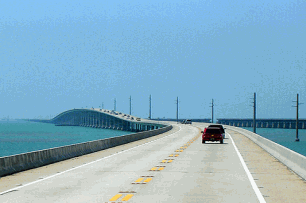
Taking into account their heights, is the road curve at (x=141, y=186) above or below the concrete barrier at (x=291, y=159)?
below

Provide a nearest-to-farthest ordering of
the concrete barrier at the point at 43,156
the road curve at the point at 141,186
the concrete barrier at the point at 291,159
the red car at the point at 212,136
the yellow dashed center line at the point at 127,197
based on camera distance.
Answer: the yellow dashed center line at the point at 127,197 < the road curve at the point at 141,186 < the concrete barrier at the point at 291,159 < the concrete barrier at the point at 43,156 < the red car at the point at 212,136

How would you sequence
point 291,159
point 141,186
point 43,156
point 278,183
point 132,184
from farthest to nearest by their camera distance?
point 43,156, point 291,159, point 278,183, point 132,184, point 141,186

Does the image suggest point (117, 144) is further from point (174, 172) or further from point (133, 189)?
point (133, 189)

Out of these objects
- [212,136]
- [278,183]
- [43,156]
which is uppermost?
[212,136]

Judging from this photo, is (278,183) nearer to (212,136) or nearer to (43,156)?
(43,156)

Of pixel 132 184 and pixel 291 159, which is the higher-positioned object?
pixel 291 159

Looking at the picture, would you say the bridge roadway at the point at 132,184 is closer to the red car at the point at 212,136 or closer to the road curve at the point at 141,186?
the road curve at the point at 141,186

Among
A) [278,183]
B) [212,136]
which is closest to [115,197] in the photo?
[278,183]

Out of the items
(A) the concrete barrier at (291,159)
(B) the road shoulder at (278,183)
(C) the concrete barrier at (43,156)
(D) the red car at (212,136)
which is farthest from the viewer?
(D) the red car at (212,136)

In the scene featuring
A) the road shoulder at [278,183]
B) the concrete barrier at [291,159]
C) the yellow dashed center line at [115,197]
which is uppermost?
the concrete barrier at [291,159]

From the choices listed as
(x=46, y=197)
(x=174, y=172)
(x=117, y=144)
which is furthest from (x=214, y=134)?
(x=46, y=197)

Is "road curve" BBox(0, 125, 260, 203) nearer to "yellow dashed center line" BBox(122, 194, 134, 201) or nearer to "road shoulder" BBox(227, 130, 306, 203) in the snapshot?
"yellow dashed center line" BBox(122, 194, 134, 201)

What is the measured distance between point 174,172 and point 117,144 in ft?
74.6

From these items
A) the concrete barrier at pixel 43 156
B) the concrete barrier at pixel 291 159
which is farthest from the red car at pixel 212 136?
the concrete barrier at pixel 291 159
